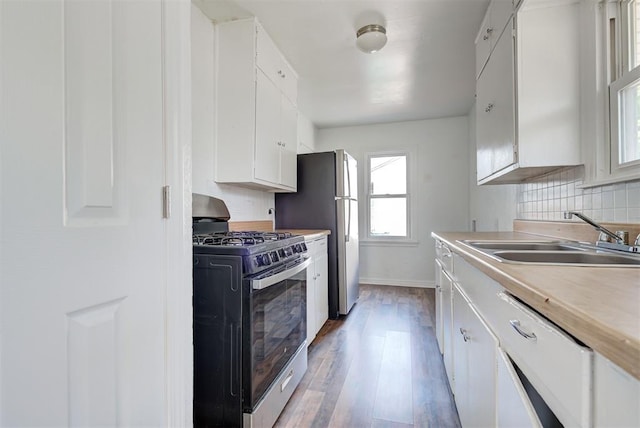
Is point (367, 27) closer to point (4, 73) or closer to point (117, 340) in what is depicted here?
point (4, 73)

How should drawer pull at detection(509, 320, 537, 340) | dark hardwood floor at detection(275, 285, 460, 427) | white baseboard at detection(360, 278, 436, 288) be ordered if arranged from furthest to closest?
white baseboard at detection(360, 278, 436, 288) → dark hardwood floor at detection(275, 285, 460, 427) → drawer pull at detection(509, 320, 537, 340)

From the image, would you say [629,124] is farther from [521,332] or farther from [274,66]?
[274,66]

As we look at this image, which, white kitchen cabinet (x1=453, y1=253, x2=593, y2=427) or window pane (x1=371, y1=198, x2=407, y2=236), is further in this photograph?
window pane (x1=371, y1=198, x2=407, y2=236)

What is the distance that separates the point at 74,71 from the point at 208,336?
115 centimetres

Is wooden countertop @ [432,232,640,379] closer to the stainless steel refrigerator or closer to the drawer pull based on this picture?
the drawer pull

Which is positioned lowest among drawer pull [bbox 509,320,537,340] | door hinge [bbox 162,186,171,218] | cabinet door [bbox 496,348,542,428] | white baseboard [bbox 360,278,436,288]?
white baseboard [bbox 360,278,436,288]

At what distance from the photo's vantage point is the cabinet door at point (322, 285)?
2.68 meters

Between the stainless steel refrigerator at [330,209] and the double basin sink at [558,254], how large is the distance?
1676mm

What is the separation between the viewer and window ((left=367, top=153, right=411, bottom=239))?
445 centimetres

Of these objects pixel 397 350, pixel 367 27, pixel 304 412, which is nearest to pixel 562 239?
pixel 397 350

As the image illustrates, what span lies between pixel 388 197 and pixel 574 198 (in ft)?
9.59

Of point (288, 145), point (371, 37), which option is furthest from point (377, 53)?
point (288, 145)

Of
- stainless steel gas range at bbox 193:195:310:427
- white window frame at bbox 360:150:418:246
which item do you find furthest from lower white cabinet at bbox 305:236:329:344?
white window frame at bbox 360:150:418:246

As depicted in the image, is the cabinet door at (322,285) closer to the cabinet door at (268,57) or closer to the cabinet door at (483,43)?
the cabinet door at (268,57)
